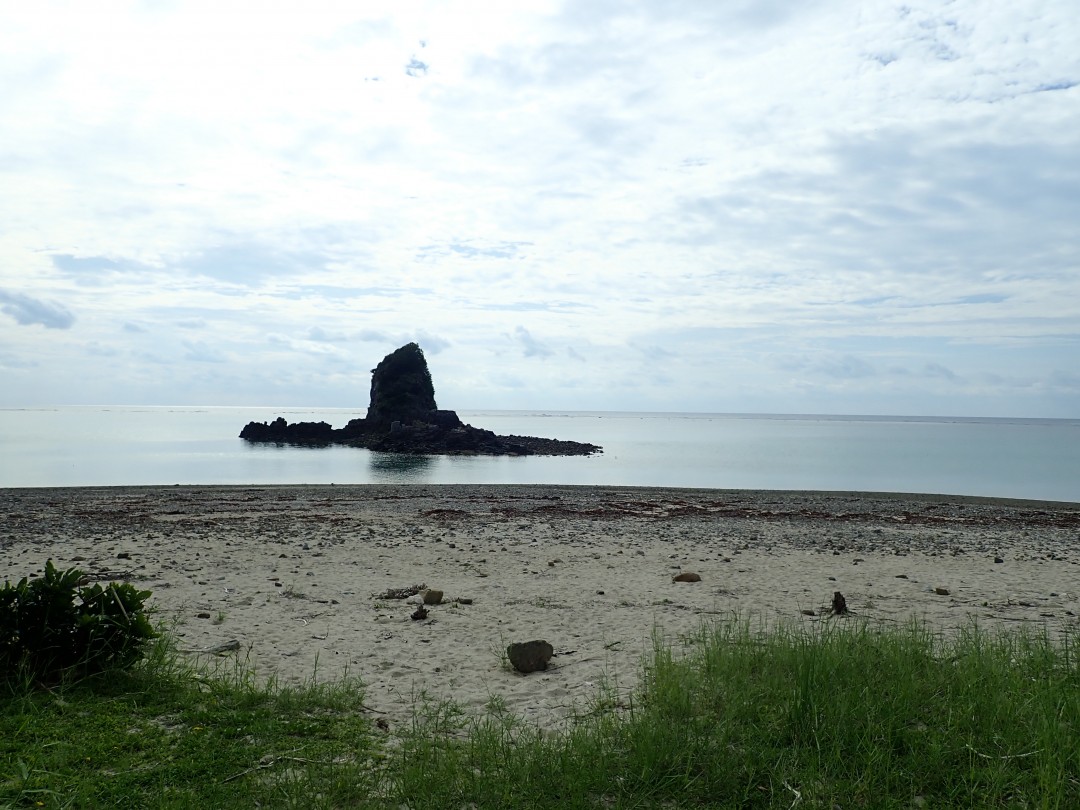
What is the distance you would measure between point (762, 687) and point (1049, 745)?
6.40 ft

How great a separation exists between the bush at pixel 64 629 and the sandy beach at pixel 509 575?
145 cm

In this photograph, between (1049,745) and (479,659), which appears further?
(479,659)

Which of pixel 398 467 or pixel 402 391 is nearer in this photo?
pixel 398 467

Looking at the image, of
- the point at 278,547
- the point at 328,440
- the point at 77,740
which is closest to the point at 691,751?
the point at 77,740

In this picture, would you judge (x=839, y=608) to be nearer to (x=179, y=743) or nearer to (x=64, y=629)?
(x=179, y=743)

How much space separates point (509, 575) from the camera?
14055 mm

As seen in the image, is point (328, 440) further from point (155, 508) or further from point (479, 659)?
point (479, 659)

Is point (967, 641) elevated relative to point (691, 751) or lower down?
Answer: elevated

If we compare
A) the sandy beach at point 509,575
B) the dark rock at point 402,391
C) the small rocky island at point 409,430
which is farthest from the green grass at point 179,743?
the dark rock at point 402,391

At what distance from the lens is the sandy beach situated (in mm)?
8344

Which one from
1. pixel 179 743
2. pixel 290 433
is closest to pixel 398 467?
pixel 290 433

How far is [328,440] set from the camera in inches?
4326

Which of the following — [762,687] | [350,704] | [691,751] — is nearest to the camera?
[691,751]

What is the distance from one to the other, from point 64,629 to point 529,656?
14.4 feet
